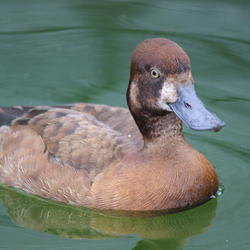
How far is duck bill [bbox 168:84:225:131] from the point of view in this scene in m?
5.60

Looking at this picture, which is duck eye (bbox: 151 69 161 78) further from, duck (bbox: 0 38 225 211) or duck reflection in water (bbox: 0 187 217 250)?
duck reflection in water (bbox: 0 187 217 250)

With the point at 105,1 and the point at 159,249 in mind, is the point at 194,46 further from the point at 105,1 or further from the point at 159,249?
the point at 159,249

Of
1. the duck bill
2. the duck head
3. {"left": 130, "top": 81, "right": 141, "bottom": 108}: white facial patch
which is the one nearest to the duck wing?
{"left": 130, "top": 81, "right": 141, "bottom": 108}: white facial patch

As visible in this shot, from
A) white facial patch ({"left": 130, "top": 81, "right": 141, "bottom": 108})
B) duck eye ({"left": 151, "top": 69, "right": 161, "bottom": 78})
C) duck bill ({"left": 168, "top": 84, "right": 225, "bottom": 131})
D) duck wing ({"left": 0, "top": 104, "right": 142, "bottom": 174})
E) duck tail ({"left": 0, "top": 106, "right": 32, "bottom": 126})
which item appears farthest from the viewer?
duck tail ({"left": 0, "top": 106, "right": 32, "bottom": 126})

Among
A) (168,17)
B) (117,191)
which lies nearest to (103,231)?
(117,191)

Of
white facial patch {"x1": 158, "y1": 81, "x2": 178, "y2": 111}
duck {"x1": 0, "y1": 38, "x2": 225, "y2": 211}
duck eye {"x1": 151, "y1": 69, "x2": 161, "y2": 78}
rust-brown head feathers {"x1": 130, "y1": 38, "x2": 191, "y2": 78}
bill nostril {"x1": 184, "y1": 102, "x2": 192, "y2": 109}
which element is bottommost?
duck {"x1": 0, "y1": 38, "x2": 225, "y2": 211}

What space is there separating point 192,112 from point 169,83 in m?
0.29

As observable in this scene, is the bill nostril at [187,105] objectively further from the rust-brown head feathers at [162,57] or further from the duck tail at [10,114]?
the duck tail at [10,114]

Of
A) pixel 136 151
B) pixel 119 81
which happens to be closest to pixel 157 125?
pixel 136 151

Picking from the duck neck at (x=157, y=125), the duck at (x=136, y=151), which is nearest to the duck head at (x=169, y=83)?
the duck at (x=136, y=151)

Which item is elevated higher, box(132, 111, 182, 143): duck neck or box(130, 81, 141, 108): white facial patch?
box(130, 81, 141, 108): white facial patch

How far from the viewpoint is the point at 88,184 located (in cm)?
600

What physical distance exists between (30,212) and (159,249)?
1197mm

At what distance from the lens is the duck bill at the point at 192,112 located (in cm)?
560
